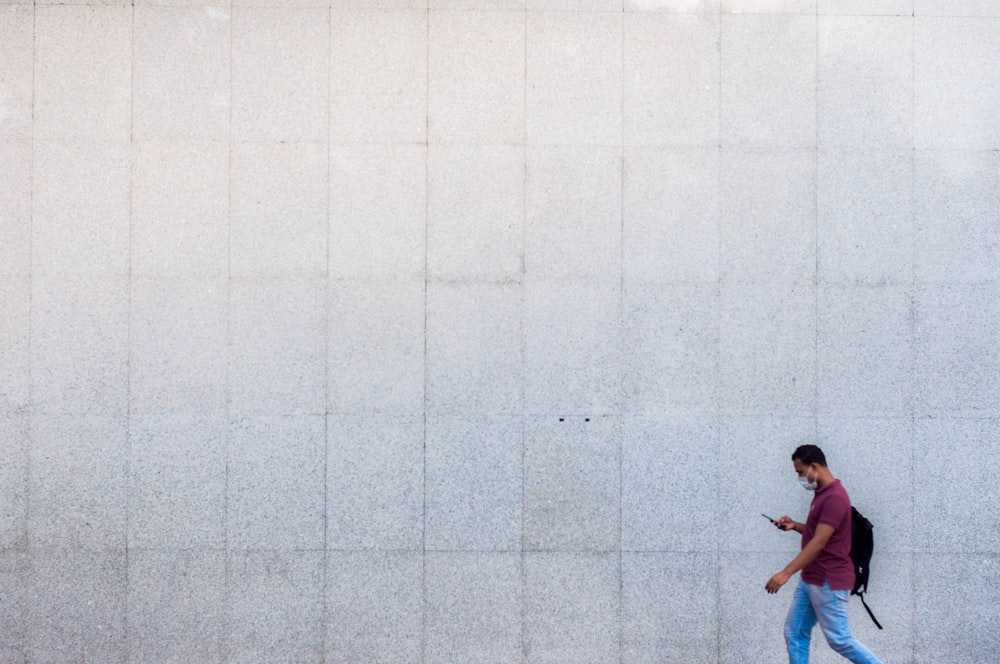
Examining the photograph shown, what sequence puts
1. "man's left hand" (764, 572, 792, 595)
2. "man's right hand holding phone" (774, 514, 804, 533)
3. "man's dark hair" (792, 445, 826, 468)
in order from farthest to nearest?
"man's right hand holding phone" (774, 514, 804, 533), "man's dark hair" (792, 445, 826, 468), "man's left hand" (764, 572, 792, 595)

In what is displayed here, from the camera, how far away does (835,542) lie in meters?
5.97

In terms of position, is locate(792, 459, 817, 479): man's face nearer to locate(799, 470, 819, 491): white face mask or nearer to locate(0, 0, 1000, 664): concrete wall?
locate(799, 470, 819, 491): white face mask

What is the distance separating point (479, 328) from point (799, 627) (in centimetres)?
308

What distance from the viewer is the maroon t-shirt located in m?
5.93

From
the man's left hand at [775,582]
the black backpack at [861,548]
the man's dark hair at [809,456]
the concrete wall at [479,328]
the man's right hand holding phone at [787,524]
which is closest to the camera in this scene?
the man's left hand at [775,582]

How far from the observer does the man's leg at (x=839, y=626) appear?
5961 millimetres

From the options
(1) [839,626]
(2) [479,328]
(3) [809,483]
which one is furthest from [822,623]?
(2) [479,328]

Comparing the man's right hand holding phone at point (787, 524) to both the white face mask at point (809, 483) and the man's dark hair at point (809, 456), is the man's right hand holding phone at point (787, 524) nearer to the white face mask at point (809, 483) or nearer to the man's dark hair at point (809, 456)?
the white face mask at point (809, 483)

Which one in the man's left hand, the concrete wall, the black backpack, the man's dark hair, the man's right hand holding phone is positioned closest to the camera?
the man's left hand

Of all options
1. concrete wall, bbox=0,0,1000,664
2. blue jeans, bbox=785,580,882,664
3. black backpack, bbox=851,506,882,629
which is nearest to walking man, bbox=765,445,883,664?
blue jeans, bbox=785,580,882,664

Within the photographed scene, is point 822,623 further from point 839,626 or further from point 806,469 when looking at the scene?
point 806,469

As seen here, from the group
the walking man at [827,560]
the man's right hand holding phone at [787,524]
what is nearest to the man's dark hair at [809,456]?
the walking man at [827,560]

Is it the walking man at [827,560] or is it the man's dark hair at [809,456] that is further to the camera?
the man's dark hair at [809,456]

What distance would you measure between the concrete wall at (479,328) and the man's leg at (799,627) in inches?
25.3
